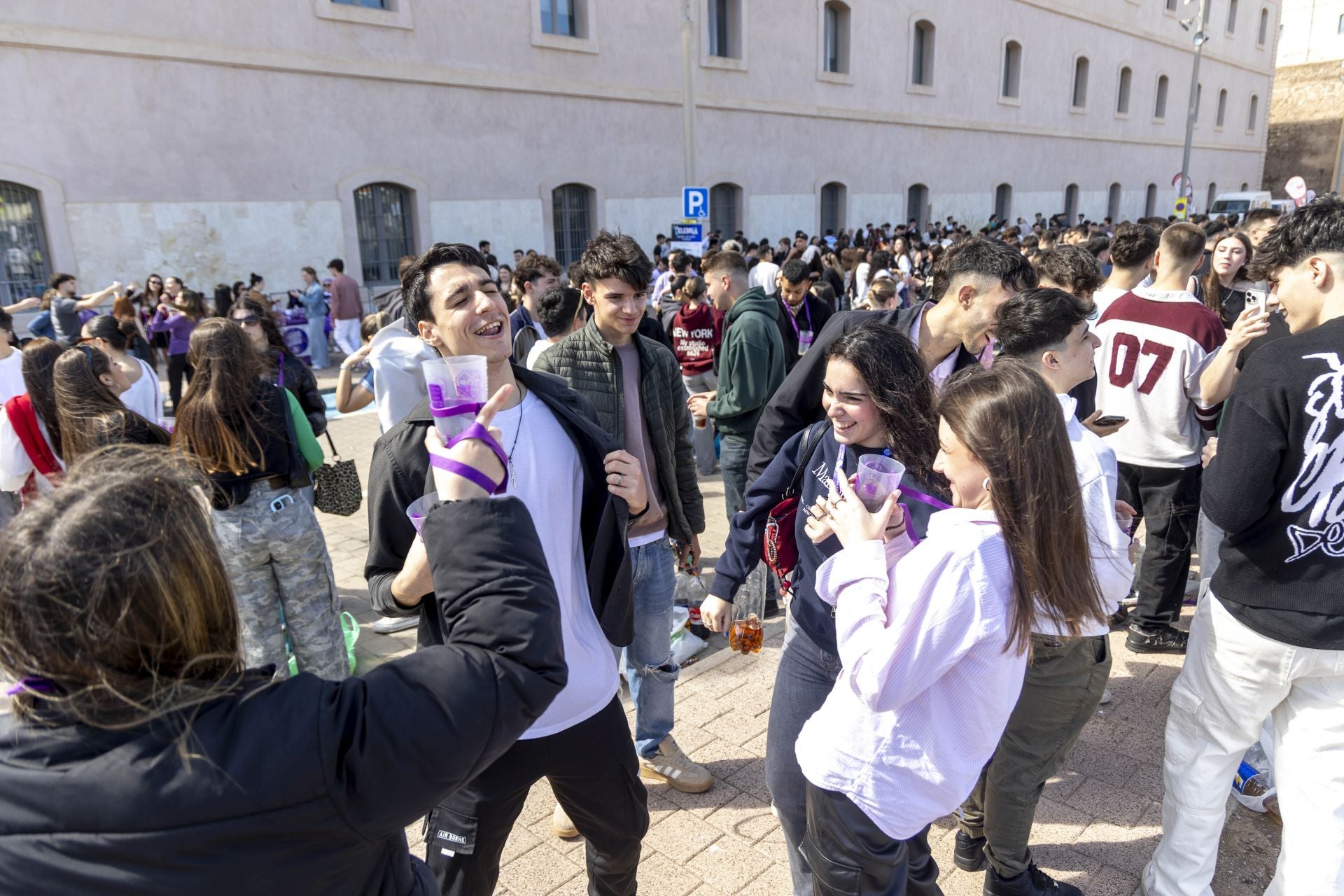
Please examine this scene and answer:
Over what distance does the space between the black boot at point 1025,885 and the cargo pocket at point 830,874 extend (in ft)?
2.94

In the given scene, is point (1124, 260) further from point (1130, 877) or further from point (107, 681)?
point (107, 681)

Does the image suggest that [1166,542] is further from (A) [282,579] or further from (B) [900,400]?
(A) [282,579]

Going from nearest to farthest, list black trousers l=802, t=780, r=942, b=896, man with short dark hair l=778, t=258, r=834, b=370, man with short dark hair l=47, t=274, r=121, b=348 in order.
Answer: black trousers l=802, t=780, r=942, b=896
man with short dark hair l=778, t=258, r=834, b=370
man with short dark hair l=47, t=274, r=121, b=348

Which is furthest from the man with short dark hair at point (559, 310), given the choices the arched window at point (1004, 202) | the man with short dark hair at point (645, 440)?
the arched window at point (1004, 202)

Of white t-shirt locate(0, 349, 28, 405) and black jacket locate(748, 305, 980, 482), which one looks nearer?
black jacket locate(748, 305, 980, 482)

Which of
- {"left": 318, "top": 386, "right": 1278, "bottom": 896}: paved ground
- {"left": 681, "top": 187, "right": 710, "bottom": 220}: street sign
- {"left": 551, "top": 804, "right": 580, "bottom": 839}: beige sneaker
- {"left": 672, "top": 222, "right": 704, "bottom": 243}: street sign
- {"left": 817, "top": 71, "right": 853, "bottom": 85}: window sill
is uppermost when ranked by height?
{"left": 817, "top": 71, "right": 853, "bottom": 85}: window sill

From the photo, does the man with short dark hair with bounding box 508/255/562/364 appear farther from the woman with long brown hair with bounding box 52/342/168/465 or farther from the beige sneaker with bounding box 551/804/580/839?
the beige sneaker with bounding box 551/804/580/839

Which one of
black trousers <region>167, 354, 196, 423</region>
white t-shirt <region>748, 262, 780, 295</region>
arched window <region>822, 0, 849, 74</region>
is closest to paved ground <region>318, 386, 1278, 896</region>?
white t-shirt <region>748, 262, 780, 295</region>

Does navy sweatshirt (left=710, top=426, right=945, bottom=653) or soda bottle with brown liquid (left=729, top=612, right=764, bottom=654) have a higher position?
navy sweatshirt (left=710, top=426, right=945, bottom=653)

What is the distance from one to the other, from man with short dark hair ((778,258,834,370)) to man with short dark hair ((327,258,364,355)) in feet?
29.3

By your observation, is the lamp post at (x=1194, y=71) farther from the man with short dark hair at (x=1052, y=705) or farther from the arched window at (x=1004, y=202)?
the man with short dark hair at (x=1052, y=705)

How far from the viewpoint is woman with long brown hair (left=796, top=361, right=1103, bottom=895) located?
1744mm

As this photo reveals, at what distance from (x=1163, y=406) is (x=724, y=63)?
18594mm

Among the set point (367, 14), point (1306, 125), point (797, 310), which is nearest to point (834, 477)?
point (797, 310)
